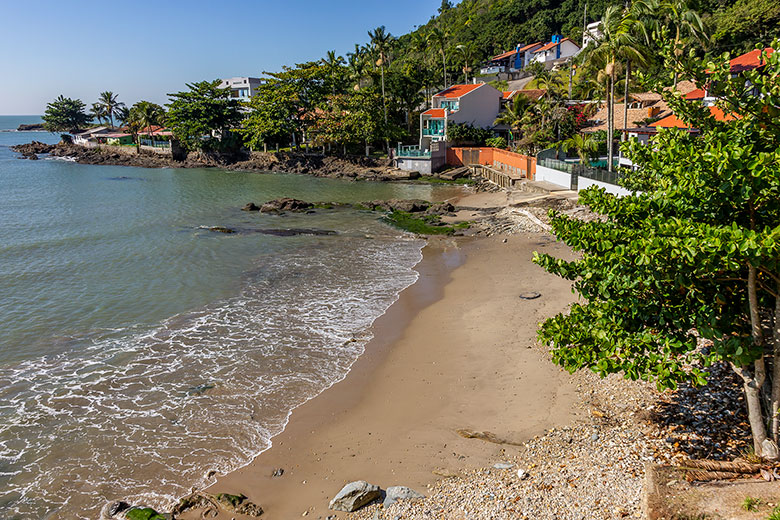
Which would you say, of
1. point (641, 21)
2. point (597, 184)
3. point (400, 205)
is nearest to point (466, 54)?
point (400, 205)

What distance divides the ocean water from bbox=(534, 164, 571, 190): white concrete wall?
45.2 ft

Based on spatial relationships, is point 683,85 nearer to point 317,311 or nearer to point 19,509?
point 317,311

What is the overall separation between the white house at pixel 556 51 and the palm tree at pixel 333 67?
3950 cm

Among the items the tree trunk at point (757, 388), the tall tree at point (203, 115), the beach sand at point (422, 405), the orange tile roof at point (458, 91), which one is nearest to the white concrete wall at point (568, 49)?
the orange tile roof at point (458, 91)

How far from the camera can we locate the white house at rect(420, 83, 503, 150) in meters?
62.8

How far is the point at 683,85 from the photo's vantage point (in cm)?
5100

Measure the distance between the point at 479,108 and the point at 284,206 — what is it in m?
33.1

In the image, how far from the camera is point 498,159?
52.5m

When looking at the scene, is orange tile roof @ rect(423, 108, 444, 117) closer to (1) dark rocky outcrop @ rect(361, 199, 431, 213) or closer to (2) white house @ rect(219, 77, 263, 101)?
(1) dark rocky outcrop @ rect(361, 199, 431, 213)

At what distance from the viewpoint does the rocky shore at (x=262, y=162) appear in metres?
61.8

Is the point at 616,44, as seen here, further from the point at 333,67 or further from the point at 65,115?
the point at 65,115

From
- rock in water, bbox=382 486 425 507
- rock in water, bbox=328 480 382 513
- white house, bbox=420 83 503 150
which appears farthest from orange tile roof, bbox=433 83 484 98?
rock in water, bbox=328 480 382 513

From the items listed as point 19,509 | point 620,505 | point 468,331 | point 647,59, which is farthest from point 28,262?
point 647,59

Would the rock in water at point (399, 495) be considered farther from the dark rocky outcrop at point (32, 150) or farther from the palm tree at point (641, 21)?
the dark rocky outcrop at point (32, 150)
